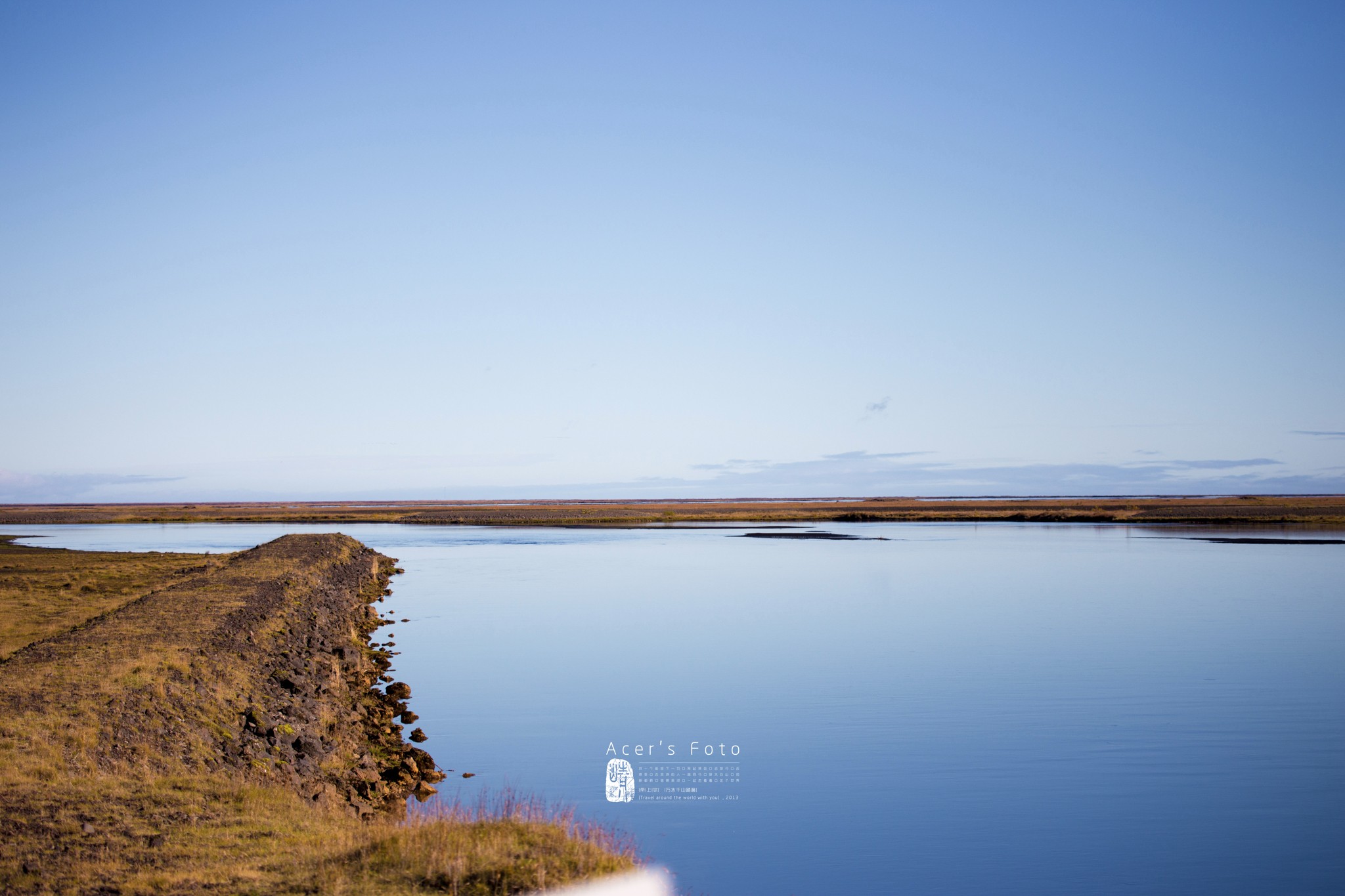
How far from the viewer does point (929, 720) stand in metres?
15.4

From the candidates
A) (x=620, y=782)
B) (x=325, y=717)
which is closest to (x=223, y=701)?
(x=325, y=717)

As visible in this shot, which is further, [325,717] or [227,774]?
[325,717]

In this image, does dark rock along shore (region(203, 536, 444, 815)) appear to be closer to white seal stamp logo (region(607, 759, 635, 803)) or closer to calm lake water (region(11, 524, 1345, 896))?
calm lake water (region(11, 524, 1345, 896))

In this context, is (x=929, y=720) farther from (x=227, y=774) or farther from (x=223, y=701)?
(x=223, y=701)

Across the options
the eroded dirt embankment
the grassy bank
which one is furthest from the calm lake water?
the grassy bank

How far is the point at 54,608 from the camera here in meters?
26.2

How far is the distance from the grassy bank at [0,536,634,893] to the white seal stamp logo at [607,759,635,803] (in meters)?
2.09

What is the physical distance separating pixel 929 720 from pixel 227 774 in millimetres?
10517

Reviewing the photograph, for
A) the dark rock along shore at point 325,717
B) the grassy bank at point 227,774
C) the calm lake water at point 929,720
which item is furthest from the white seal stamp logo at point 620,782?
the dark rock along shore at point 325,717

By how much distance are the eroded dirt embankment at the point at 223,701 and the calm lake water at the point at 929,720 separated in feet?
3.46

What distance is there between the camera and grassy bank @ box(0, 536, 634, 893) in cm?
772

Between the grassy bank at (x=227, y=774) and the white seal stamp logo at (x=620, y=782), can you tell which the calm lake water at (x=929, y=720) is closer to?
the white seal stamp logo at (x=620, y=782)

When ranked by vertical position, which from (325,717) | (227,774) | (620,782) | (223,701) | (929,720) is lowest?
(620,782)

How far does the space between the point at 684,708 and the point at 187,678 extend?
26.5 ft
